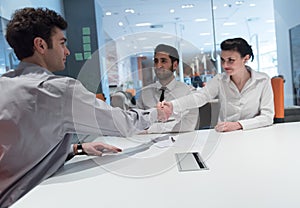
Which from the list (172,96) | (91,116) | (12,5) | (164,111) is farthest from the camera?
(12,5)

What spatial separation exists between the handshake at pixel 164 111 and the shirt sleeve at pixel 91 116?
248 mm

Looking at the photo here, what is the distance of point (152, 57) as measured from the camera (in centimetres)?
207

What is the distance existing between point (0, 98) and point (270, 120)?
1316 millimetres

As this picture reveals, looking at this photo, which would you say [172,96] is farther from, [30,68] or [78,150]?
[30,68]

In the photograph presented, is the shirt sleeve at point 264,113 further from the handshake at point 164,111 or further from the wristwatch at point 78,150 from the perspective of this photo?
the wristwatch at point 78,150

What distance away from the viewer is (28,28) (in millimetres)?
1106

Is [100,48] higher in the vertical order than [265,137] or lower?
higher

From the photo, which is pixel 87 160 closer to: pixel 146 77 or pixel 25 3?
pixel 146 77

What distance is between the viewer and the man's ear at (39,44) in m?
1.12

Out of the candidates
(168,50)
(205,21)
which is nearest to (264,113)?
(168,50)

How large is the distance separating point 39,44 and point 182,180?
744 millimetres

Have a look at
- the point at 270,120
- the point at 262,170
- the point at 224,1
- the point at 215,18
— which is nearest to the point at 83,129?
the point at 262,170

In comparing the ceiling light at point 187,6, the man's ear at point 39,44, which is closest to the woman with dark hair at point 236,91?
the man's ear at point 39,44

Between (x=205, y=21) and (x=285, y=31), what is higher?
(x=205, y=21)
